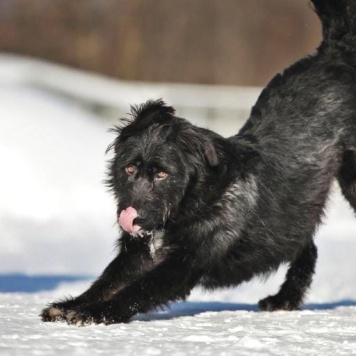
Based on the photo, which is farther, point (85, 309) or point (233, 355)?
point (85, 309)

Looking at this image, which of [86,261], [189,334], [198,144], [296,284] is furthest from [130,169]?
[86,261]

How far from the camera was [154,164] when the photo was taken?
21.1ft

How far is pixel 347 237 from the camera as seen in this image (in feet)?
50.6

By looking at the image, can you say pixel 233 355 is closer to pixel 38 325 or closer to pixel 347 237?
pixel 38 325

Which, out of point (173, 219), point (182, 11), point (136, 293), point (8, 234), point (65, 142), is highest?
point (182, 11)

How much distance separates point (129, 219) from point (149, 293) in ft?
1.52

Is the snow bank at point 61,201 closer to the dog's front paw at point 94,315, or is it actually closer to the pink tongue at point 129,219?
the pink tongue at point 129,219

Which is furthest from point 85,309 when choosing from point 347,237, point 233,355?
point 347,237

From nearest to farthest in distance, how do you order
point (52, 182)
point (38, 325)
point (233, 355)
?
point (233, 355)
point (38, 325)
point (52, 182)

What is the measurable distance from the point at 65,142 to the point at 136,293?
1371 cm

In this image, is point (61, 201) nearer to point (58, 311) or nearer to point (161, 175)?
point (161, 175)

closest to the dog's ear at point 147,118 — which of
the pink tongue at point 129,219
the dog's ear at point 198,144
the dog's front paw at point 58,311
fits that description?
the dog's ear at point 198,144

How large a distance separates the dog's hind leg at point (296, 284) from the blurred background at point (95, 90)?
46 cm

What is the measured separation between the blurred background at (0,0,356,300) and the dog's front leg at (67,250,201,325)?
5.78 ft
